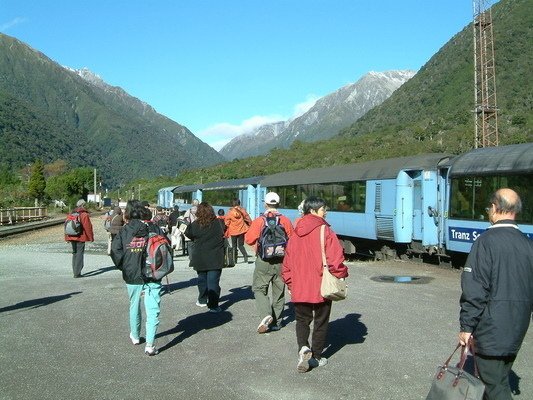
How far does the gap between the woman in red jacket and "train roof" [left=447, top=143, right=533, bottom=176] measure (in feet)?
23.7

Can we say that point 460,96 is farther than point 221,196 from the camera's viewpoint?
Yes

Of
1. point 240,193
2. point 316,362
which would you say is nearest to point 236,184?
point 240,193

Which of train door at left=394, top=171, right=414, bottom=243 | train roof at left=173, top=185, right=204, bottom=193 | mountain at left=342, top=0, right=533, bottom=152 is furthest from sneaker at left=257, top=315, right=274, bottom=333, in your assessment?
mountain at left=342, top=0, right=533, bottom=152

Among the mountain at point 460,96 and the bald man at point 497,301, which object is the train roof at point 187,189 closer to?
the mountain at point 460,96

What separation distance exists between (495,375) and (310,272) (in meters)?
2.24

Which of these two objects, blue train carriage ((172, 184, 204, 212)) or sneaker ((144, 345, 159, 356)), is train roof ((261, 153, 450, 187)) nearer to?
sneaker ((144, 345, 159, 356))

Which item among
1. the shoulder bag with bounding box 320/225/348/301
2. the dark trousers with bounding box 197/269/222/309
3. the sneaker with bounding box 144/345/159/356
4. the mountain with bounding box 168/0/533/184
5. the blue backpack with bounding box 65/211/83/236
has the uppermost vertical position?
the mountain with bounding box 168/0/533/184

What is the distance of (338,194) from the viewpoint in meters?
20.8

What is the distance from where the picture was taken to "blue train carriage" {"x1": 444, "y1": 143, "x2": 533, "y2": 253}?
1201 cm

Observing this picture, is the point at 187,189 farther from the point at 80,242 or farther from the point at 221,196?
the point at 80,242

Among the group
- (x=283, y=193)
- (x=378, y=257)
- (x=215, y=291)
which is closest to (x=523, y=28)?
(x=283, y=193)

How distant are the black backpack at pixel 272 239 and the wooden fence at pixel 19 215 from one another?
41400 millimetres

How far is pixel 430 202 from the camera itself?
15820 mm

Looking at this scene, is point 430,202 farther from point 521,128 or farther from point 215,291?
point 521,128
